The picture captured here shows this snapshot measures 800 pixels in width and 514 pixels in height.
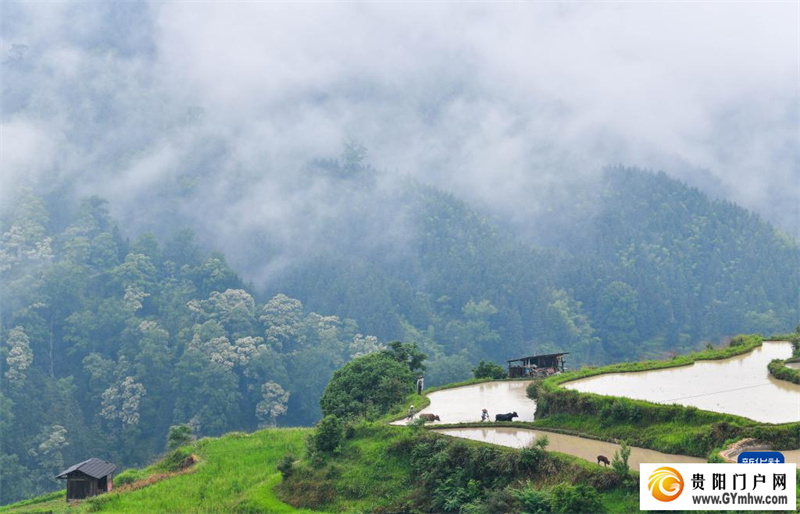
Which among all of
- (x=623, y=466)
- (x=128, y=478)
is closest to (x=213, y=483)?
(x=128, y=478)

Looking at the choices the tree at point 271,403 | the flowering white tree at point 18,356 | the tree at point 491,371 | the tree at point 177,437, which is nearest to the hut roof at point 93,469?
the tree at point 177,437

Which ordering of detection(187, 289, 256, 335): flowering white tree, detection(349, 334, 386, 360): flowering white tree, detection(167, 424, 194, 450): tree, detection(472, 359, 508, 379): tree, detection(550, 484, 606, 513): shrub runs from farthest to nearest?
detection(187, 289, 256, 335): flowering white tree, detection(349, 334, 386, 360): flowering white tree, detection(167, 424, 194, 450): tree, detection(472, 359, 508, 379): tree, detection(550, 484, 606, 513): shrub

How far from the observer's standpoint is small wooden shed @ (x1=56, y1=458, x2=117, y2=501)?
37.2m

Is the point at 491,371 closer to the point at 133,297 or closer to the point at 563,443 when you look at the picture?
the point at 563,443

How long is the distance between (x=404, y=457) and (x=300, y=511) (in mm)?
3664

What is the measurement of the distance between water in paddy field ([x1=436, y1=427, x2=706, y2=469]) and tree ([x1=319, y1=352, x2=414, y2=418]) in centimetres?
834

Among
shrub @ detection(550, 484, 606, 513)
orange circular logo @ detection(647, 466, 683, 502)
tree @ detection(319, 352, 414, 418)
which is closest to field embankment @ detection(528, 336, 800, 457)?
orange circular logo @ detection(647, 466, 683, 502)

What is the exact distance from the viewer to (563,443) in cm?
2719

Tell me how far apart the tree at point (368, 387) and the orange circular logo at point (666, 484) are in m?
18.3

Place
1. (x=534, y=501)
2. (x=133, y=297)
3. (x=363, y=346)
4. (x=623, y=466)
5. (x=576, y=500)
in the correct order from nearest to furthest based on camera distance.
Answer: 1. (x=576, y=500)
2. (x=534, y=501)
3. (x=623, y=466)
4. (x=363, y=346)
5. (x=133, y=297)

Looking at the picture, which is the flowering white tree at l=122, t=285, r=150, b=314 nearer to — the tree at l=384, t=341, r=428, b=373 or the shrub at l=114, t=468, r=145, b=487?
the tree at l=384, t=341, r=428, b=373

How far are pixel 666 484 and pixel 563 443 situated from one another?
724 cm

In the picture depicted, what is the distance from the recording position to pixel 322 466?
101 feet

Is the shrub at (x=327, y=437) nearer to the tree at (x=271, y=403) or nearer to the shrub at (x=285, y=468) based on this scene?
the shrub at (x=285, y=468)
